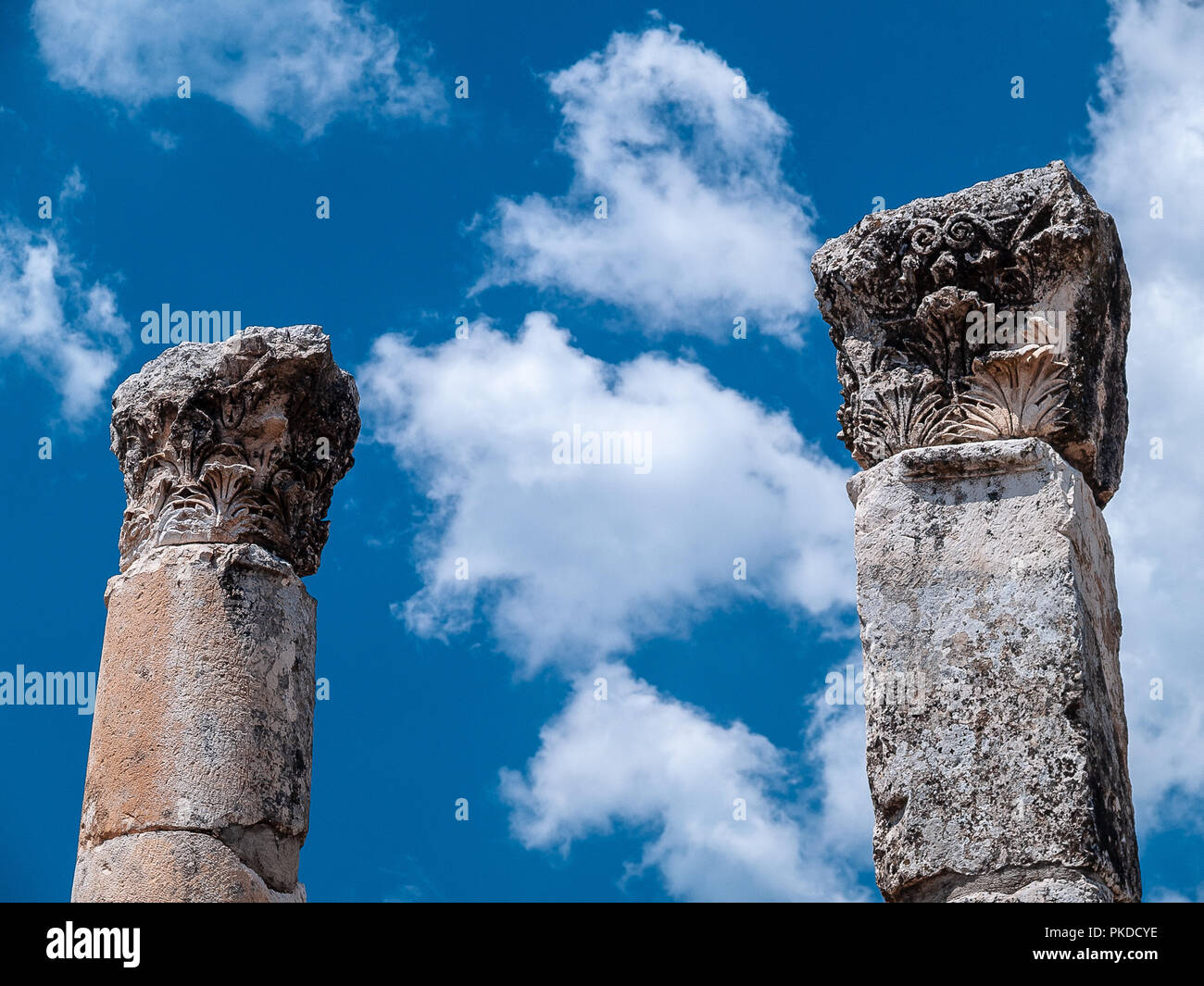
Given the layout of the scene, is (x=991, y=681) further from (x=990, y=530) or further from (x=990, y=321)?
(x=990, y=321)

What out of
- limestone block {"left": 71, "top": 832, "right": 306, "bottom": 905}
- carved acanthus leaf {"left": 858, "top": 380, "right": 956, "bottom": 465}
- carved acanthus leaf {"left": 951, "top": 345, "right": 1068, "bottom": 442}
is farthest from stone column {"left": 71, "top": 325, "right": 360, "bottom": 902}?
Result: carved acanthus leaf {"left": 951, "top": 345, "right": 1068, "bottom": 442}

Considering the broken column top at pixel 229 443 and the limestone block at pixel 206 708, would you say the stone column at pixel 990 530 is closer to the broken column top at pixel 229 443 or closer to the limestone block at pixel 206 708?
the broken column top at pixel 229 443

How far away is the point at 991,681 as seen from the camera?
776 centimetres

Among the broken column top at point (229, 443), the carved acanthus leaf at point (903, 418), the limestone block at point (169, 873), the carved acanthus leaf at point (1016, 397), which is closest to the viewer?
the carved acanthus leaf at point (1016, 397)

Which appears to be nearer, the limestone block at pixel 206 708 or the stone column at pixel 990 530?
the stone column at pixel 990 530

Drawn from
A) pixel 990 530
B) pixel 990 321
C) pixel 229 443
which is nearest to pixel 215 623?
pixel 229 443

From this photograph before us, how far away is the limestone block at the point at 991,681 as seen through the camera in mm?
7473

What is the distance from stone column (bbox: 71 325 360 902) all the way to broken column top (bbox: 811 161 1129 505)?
3.38m

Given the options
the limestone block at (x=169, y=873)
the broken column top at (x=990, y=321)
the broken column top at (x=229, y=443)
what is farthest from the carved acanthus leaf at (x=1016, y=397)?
the limestone block at (x=169, y=873)

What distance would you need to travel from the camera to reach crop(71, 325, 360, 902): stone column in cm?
928

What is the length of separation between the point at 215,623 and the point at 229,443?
3.57ft
